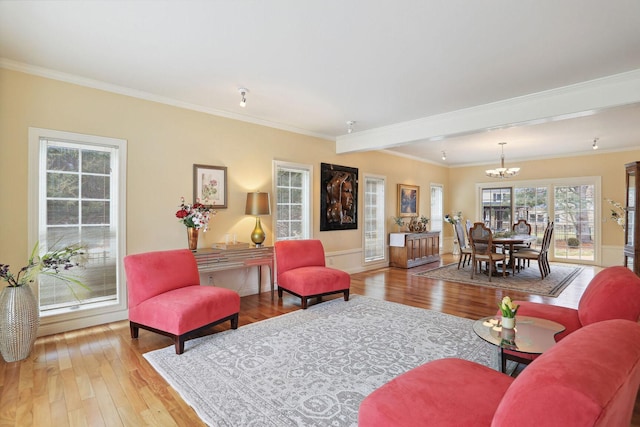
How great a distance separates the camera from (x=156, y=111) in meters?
4.06

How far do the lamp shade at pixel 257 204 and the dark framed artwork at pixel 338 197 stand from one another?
1509 millimetres

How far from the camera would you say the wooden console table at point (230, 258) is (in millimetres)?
4012

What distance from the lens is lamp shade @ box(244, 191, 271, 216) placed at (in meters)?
4.66

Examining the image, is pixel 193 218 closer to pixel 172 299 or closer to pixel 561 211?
pixel 172 299

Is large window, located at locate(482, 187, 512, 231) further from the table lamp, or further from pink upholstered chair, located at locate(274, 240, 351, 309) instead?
the table lamp

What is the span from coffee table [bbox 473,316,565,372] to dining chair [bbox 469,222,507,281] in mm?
3864

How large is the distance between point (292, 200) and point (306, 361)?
3.31 m

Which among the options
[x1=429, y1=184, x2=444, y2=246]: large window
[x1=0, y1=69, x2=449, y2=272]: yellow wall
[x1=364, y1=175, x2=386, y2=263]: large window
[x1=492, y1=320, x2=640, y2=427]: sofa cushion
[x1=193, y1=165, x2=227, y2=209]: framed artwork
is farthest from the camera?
[x1=429, y1=184, x2=444, y2=246]: large window

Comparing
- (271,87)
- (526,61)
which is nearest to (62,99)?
(271,87)

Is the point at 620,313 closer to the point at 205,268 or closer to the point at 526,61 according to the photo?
the point at 526,61

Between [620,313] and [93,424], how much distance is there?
11.7ft

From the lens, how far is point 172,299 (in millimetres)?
3105

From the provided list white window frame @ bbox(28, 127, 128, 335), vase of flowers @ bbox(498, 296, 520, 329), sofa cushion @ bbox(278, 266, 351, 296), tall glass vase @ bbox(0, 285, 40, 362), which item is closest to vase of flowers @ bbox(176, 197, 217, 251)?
white window frame @ bbox(28, 127, 128, 335)

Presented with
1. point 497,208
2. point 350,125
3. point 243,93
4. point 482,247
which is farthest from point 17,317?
point 497,208
